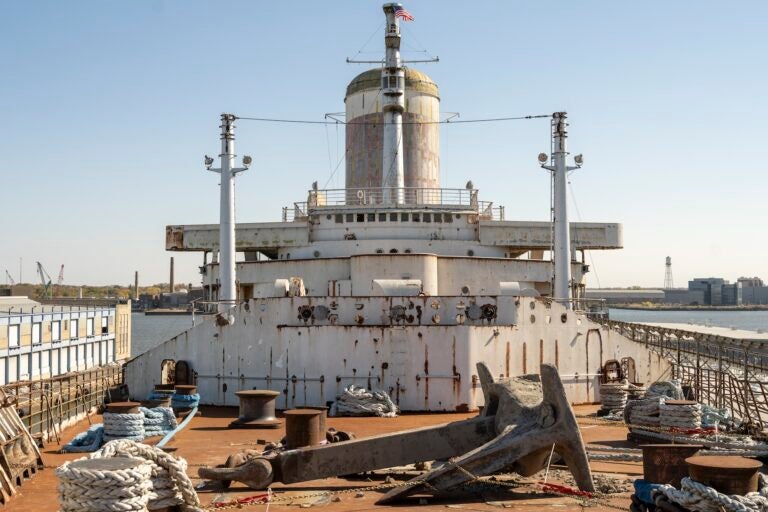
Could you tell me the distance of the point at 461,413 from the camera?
15.8 m

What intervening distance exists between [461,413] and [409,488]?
7.55 metres

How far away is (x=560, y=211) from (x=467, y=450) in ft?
44.2

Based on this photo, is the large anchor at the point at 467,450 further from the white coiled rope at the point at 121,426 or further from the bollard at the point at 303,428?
the white coiled rope at the point at 121,426

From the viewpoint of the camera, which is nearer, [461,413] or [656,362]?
[461,413]

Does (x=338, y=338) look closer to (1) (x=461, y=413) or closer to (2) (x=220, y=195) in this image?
(1) (x=461, y=413)

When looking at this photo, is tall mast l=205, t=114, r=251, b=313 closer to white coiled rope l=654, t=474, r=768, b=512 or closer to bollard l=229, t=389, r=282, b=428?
bollard l=229, t=389, r=282, b=428

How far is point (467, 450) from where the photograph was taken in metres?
9.07

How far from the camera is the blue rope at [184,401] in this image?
15641mm

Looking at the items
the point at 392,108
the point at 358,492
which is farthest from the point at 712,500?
the point at 392,108

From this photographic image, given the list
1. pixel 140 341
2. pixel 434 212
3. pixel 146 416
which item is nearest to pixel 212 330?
pixel 146 416

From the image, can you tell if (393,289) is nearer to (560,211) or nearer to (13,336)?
(560,211)

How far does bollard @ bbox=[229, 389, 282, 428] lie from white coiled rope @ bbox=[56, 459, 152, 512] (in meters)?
8.30

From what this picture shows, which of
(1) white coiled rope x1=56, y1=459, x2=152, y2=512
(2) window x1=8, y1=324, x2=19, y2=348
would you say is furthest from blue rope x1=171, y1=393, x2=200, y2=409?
(2) window x1=8, y1=324, x2=19, y2=348

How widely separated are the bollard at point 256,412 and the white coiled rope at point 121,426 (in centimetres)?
252
